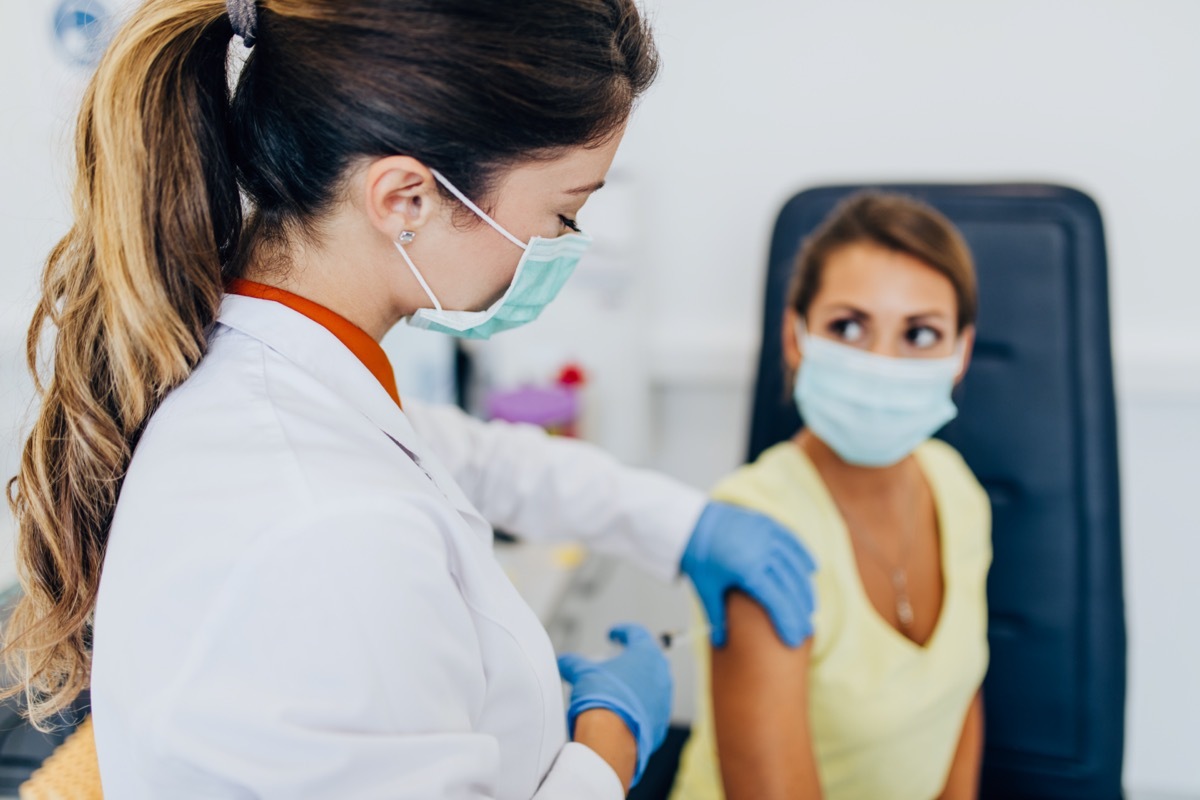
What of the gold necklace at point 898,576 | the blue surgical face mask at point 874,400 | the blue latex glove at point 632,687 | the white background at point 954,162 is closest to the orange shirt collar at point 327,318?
the blue latex glove at point 632,687

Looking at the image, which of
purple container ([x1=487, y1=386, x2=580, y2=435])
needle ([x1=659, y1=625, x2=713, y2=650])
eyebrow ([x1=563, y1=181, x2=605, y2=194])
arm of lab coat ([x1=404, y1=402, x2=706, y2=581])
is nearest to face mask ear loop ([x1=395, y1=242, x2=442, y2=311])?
eyebrow ([x1=563, y1=181, x2=605, y2=194])

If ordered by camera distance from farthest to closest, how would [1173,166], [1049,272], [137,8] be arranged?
[1173,166]
[1049,272]
[137,8]

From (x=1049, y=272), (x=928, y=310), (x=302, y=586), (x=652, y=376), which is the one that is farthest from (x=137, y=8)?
(x=652, y=376)

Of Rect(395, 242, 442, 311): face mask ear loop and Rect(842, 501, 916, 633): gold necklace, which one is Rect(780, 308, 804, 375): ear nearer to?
Rect(842, 501, 916, 633): gold necklace

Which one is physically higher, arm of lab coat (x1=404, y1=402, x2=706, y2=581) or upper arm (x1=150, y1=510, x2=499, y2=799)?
A: upper arm (x1=150, y1=510, x2=499, y2=799)

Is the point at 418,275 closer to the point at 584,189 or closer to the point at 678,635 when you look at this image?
the point at 584,189

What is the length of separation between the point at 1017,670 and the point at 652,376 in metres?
0.87

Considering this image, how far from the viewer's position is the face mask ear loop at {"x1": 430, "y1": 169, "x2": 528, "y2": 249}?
662 millimetres

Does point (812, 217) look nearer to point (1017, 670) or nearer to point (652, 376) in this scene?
point (652, 376)

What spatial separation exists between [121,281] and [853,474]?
3.09 ft

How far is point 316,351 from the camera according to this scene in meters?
0.68

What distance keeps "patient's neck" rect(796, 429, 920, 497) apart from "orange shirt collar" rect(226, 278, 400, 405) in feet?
2.30

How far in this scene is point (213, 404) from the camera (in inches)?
24.6

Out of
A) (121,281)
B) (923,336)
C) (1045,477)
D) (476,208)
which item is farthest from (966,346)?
(121,281)
